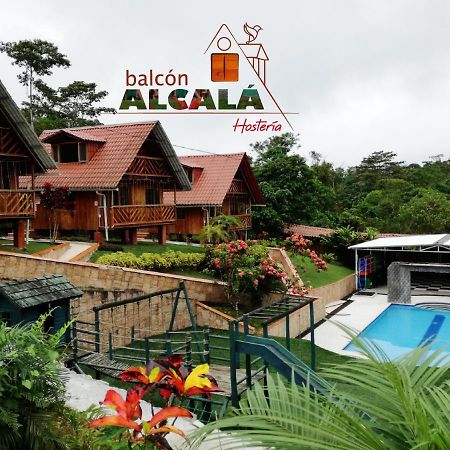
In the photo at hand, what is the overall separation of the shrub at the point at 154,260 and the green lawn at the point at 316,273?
195 inches

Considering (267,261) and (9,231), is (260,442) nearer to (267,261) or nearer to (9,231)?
(267,261)

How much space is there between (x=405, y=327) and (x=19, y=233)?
13734 millimetres

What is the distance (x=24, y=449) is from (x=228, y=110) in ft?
49.4

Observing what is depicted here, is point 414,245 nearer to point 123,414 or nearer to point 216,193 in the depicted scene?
point 216,193

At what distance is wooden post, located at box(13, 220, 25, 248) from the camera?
15383mm

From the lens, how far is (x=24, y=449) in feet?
11.5

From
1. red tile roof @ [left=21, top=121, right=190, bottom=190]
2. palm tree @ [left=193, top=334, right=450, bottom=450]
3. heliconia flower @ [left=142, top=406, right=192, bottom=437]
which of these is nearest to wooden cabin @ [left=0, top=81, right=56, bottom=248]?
red tile roof @ [left=21, top=121, right=190, bottom=190]

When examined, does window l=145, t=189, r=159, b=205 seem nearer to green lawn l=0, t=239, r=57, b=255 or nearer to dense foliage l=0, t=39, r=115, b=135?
green lawn l=0, t=239, r=57, b=255

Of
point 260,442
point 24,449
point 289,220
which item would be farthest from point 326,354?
point 289,220

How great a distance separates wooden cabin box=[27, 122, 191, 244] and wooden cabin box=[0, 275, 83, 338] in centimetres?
975

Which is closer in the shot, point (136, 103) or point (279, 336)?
point (279, 336)

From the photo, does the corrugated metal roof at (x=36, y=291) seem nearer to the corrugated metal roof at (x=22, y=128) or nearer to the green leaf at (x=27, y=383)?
the green leaf at (x=27, y=383)

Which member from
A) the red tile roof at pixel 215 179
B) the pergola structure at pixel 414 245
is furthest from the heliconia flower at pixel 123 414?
the red tile roof at pixel 215 179

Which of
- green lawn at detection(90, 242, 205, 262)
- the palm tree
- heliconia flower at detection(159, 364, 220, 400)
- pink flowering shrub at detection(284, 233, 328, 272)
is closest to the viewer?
the palm tree
